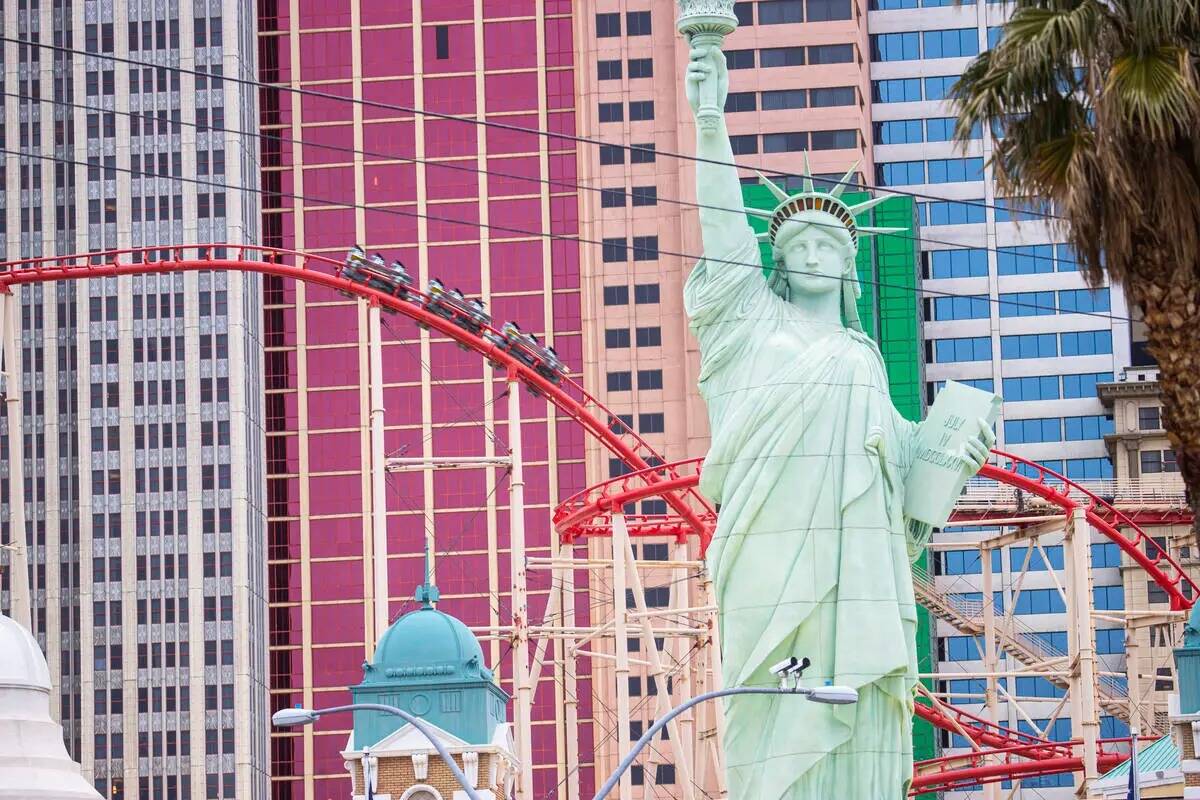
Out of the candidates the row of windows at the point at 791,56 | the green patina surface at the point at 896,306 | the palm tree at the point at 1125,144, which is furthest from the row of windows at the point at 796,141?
the palm tree at the point at 1125,144

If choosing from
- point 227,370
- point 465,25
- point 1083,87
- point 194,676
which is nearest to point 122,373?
point 227,370

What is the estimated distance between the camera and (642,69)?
91250mm

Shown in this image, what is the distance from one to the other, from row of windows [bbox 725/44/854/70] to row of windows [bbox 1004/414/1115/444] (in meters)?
13.5

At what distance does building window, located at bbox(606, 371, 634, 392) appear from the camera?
89750mm

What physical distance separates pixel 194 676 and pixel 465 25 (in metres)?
24.5

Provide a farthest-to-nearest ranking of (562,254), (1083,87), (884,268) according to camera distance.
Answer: (562,254), (884,268), (1083,87)

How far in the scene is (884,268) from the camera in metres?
87.8

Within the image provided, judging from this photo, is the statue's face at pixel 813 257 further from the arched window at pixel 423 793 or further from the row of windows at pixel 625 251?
the row of windows at pixel 625 251

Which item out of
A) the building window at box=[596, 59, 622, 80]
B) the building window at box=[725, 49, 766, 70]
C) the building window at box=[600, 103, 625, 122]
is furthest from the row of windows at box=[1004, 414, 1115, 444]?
the building window at box=[596, 59, 622, 80]

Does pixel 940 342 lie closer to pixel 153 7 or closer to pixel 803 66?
pixel 803 66

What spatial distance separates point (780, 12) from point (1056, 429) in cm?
1669

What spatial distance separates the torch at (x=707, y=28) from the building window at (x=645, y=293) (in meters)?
57.9

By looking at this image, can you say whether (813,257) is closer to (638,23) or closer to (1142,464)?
(1142,464)

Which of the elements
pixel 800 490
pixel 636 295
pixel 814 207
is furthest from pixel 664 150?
pixel 800 490
